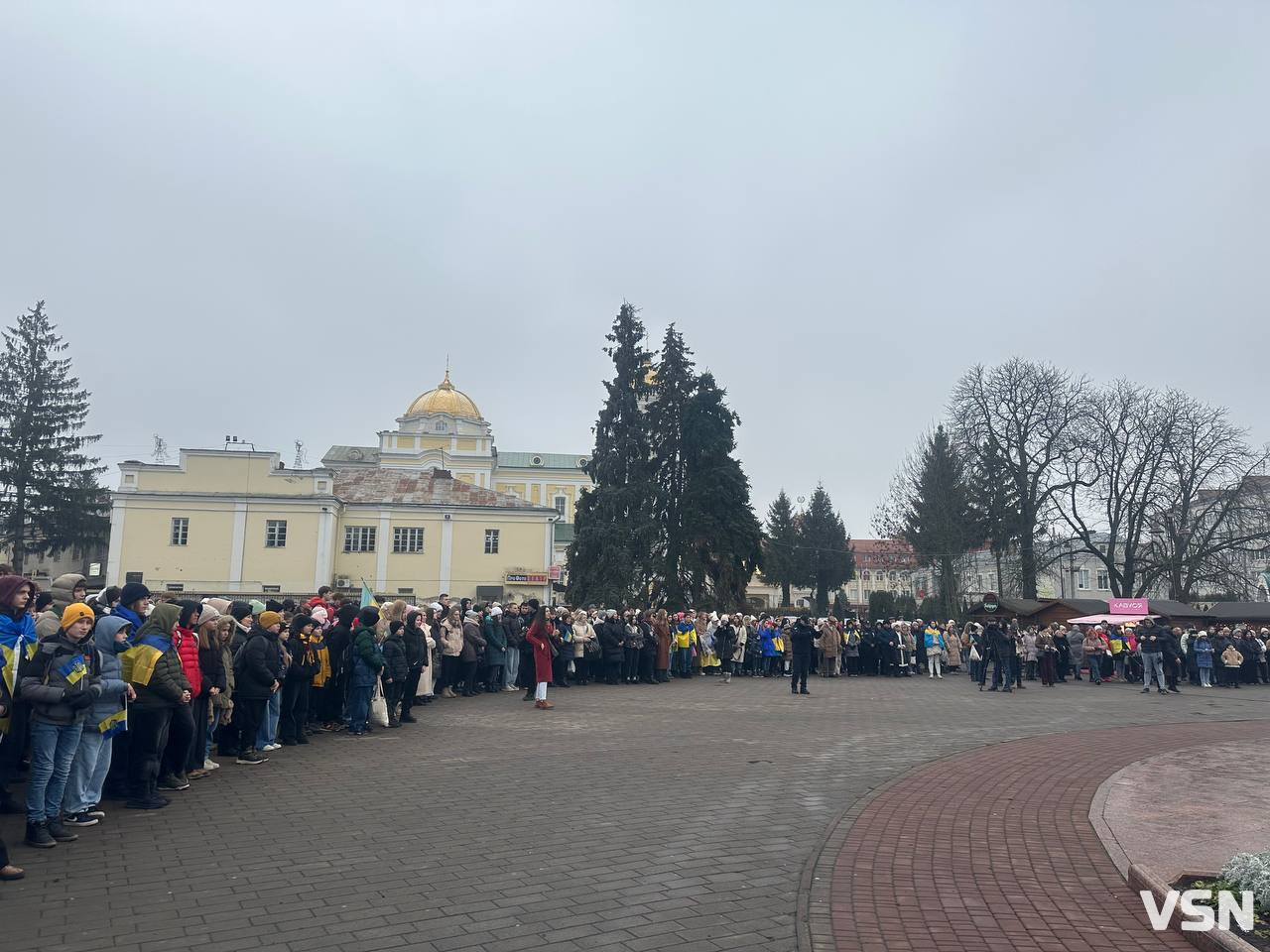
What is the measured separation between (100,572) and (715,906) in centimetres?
5704

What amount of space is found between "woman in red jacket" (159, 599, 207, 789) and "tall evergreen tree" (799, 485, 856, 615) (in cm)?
7148

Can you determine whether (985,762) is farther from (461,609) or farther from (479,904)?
(461,609)

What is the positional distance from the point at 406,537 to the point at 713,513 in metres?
22.1

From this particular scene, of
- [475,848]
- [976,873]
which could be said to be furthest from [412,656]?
[976,873]

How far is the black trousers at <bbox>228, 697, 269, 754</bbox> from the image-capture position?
10.3 meters

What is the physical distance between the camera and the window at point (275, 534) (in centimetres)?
4959

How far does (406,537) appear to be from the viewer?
2048 inches

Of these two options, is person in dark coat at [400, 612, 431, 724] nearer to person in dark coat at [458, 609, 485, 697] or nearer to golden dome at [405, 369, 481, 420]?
person in dark coat at [458, 609, 485, 697]

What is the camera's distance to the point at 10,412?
5425 cm

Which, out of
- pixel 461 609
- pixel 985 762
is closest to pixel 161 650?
pixel 985 762

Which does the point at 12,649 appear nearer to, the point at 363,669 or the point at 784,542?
the point at 363,669

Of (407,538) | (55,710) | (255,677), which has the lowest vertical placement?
(255,677)

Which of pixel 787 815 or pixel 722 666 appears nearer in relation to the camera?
pixel 787 815

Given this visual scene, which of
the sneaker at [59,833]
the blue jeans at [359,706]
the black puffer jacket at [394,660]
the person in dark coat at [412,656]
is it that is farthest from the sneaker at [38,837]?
the person in dark coat at [412,656]
